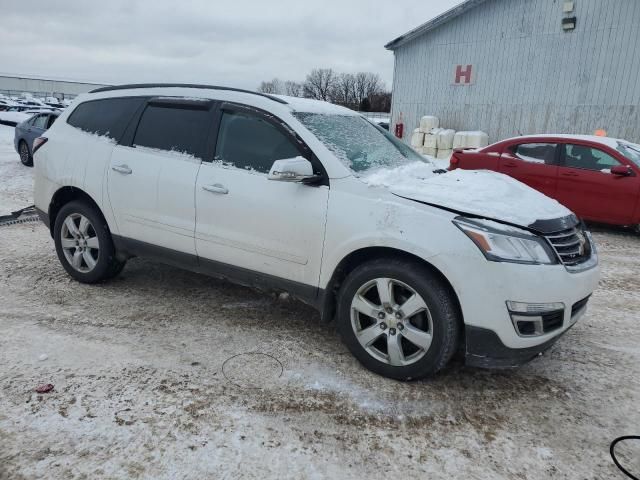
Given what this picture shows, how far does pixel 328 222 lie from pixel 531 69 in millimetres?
15530

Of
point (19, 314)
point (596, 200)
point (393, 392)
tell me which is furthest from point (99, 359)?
point (596, 200)

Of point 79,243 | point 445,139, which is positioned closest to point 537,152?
point 79,243

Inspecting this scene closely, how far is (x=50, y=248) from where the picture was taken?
582 cm

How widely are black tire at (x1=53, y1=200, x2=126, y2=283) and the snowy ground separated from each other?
0.26 meters

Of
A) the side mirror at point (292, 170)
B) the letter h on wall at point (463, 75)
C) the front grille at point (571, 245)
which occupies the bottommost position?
the front grille at point (571, 245)

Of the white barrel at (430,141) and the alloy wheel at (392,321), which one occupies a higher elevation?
the white barrel at (430,141)

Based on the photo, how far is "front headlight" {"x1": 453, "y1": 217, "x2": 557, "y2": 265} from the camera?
109 inches

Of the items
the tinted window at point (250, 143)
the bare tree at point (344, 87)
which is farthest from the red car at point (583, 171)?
the bare tree at point (344, 87)

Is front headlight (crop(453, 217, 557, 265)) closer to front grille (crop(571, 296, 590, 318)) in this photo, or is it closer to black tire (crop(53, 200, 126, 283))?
front grille (crop(571, 296, 590, 318))

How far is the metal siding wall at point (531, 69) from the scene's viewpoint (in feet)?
48.3

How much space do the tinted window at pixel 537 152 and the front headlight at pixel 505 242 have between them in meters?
5.72

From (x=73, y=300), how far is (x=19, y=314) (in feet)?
1.41

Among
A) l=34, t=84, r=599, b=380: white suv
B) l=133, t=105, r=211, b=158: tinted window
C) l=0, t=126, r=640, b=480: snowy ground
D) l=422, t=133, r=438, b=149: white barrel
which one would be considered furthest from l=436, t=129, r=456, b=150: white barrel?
l=133, t=105, r=211, b=158: tinted window

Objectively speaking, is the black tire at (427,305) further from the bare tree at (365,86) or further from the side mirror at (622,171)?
the bare tree at (365,86)
